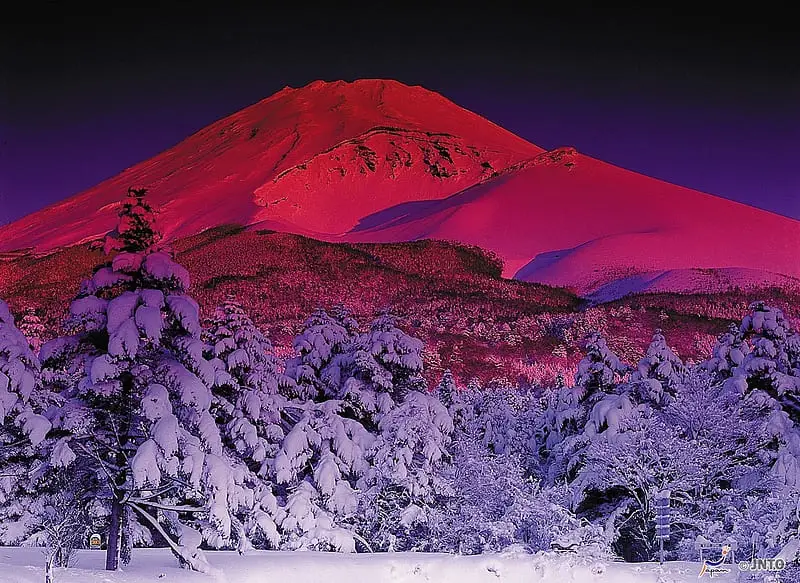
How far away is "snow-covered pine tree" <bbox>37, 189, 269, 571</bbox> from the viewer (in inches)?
493

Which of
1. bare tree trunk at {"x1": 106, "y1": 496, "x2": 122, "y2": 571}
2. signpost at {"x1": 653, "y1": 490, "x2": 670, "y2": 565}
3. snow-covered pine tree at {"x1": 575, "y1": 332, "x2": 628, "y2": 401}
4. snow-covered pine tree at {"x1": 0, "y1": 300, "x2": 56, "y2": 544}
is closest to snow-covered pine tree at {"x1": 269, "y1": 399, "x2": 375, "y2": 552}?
bare tree trunk at {"x1": 106, "y1": 496, "x2": 122, "y2": 571}

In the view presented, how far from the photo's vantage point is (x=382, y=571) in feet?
41.8

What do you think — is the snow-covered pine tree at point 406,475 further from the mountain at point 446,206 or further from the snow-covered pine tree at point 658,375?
the mountain at point 446,206

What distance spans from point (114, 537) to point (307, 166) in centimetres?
3426

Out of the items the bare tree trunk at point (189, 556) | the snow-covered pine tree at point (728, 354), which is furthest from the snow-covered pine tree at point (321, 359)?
the snow-covered pine tree at point (728, 354)

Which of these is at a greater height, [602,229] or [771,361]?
[602,229]

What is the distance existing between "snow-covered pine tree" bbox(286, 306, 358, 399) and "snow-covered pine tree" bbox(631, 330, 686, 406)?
622cm

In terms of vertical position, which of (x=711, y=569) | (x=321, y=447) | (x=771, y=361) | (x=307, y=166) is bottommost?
(x=711, y=569)

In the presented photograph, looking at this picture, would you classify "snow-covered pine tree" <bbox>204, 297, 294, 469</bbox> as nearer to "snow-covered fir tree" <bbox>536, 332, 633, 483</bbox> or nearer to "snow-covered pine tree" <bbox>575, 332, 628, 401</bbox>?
"snow-covered fir tree" <bbox>536, 332, 633, 483</bbox>

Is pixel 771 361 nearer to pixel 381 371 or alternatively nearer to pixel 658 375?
pixel 658 375

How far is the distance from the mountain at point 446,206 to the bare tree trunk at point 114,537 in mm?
23423

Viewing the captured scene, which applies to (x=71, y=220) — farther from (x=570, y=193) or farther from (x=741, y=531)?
(x=741, y=531)

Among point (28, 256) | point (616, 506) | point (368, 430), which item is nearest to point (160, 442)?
point (368, 430)

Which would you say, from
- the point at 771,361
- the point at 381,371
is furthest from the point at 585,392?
the point at 381,371
